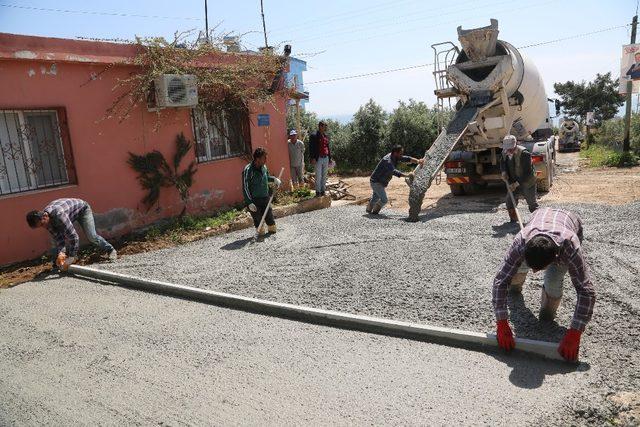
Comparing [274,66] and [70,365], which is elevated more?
[274,66]

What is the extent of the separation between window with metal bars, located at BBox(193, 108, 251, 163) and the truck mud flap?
3793 mm

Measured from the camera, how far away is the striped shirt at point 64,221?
6.44 meters

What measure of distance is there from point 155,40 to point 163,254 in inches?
154

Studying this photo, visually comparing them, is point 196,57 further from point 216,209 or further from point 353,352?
point 353,352

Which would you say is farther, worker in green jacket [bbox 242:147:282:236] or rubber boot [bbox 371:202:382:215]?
rubber boot [bbox 371:202:382:215]

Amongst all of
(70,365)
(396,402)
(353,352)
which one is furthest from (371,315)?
(70,365)

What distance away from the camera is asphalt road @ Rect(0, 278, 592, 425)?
3129mm

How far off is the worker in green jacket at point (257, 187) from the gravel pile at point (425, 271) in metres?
0.35

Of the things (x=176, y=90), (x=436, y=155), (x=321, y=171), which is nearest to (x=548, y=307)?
(x=436, y=155)

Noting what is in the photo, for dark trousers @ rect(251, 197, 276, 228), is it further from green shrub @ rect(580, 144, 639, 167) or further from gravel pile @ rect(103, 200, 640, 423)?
green shrub @ rect(580, 144, 639, 167)

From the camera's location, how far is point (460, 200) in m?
11.7

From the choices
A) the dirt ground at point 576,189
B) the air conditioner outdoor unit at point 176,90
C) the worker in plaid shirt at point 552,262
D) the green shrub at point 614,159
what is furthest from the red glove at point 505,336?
the green shrub at point 614,159

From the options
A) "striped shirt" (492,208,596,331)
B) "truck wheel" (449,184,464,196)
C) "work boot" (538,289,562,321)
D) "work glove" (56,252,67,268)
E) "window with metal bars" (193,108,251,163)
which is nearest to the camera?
"striped shirt" (492,208,596,331)

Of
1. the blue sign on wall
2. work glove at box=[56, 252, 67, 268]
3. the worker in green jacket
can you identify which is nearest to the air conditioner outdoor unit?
the worker in green jacket
